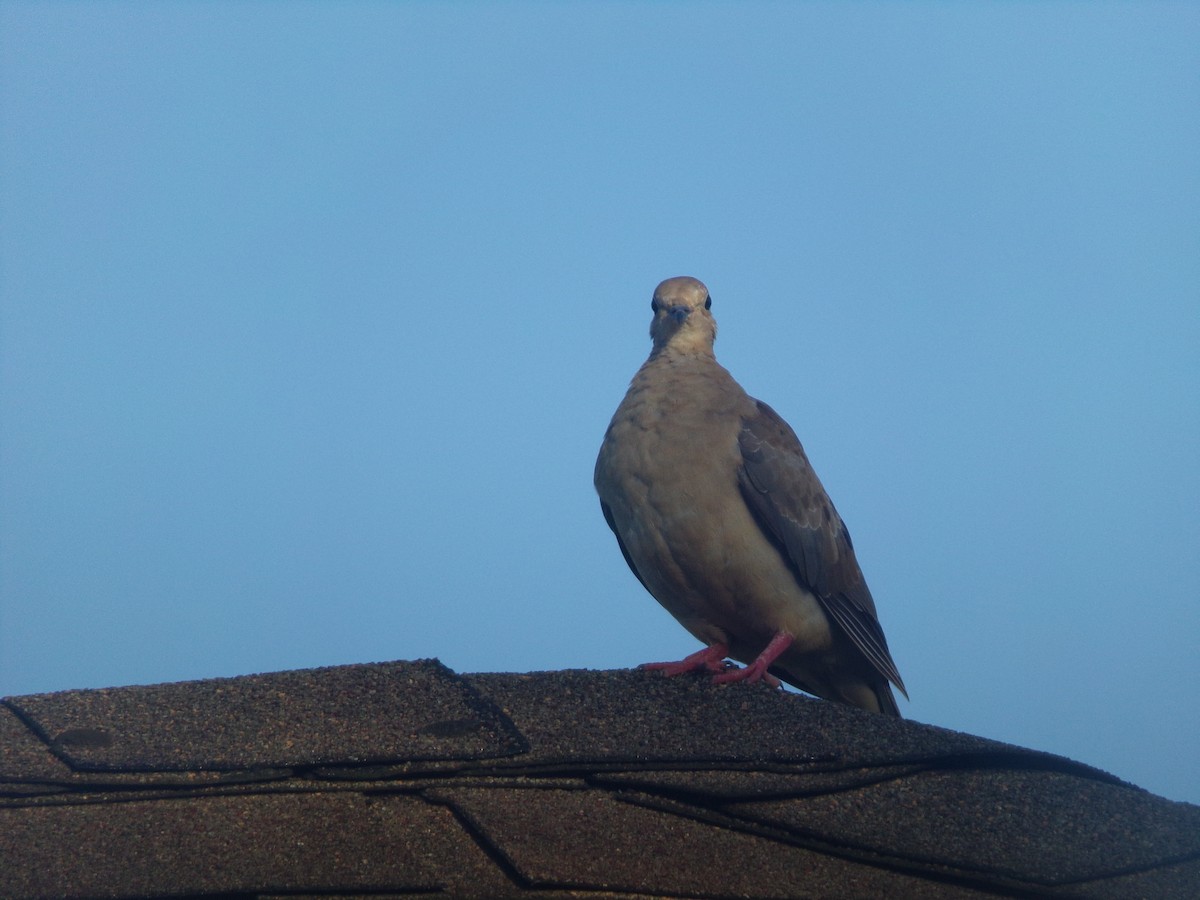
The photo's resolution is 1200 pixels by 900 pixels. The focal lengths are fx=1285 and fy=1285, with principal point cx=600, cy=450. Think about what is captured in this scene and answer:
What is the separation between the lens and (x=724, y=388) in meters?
5.54

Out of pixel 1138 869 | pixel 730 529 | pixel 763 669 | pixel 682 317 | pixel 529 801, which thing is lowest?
pixel 1138 869

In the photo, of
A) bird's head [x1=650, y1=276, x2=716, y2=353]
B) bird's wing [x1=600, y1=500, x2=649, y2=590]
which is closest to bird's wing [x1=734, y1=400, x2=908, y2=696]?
bird's head [x1=650, y1=276, x2=716, y2=353]

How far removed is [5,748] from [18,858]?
603 millimetres

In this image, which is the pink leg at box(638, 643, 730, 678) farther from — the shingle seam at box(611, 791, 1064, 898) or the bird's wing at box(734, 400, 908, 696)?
the shingle seam at box(611, 791, 1064, 898)

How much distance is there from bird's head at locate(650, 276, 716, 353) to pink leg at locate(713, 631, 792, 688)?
1377 millimetres

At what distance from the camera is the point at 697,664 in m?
5.01

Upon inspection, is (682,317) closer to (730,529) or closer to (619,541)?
(619,541)

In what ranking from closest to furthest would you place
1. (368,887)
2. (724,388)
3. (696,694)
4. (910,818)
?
1. (368,887)
2. (910,818)
3. (696,694)
4. (724,388)

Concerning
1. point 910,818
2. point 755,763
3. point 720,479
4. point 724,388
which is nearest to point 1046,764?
point 910,818

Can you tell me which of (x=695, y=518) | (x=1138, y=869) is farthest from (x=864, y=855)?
(x=695, y=518)

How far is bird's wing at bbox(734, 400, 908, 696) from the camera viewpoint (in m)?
5.27

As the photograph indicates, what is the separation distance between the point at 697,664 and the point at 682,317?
1658 mm

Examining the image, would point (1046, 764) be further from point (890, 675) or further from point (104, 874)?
point (104, 874)

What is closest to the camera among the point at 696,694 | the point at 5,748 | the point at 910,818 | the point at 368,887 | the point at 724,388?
the point at 368,887
